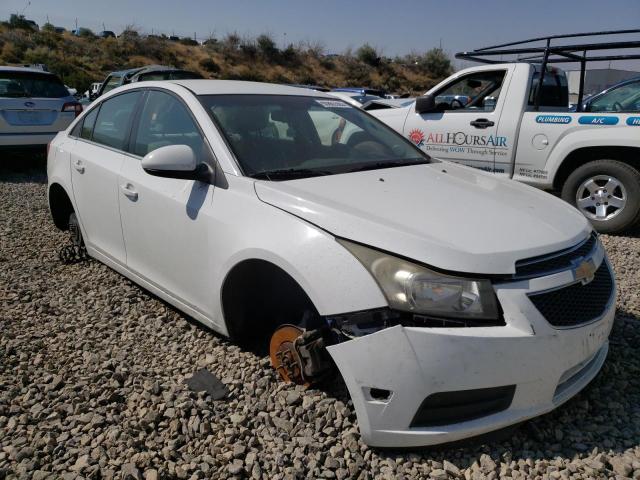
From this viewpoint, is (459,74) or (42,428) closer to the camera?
(42,428)

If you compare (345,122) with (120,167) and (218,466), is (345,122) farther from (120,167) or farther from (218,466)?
(218,466)

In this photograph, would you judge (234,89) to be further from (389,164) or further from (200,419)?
(200,419)

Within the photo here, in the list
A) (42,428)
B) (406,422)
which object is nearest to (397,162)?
(406,422)

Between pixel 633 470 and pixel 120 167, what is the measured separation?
3.25 metres

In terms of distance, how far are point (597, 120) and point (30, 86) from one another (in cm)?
847

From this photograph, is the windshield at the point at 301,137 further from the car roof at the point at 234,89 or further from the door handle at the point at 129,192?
the door handle at the point at 129,192

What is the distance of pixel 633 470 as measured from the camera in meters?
2.12

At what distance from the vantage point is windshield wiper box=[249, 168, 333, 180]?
271cm

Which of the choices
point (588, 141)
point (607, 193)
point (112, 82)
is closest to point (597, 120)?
point (588, 141)

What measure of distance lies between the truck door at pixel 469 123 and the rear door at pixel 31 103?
5884mm

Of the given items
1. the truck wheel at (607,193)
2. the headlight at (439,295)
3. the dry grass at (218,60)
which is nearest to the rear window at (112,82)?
the truck wheel at (607,193)

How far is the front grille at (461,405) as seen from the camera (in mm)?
2014

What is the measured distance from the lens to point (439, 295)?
2.02 meters

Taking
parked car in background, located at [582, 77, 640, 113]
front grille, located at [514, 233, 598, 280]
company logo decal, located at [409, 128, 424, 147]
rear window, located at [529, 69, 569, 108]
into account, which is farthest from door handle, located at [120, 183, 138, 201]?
parked car in background, located at [582, 77, 640, 113]
